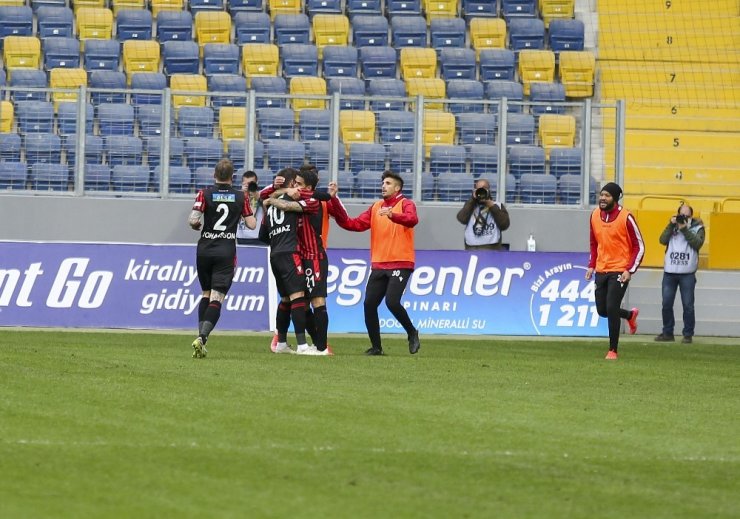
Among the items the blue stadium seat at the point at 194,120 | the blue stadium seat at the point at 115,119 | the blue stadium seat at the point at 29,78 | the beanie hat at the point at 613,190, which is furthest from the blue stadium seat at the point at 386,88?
the beanie hat at the point at 613,190

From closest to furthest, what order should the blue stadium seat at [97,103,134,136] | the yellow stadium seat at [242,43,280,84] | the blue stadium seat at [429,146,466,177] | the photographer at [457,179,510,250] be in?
the photographer at [457,179,510,250]
the blue stadium seat at [97,103,134,136]
the blue stadium seat at [429,146,466,177]
the yellow stadium seat at [242,43,280,84]

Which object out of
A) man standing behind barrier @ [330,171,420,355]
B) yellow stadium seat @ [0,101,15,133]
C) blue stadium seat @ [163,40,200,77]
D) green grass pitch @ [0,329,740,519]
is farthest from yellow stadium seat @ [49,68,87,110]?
green grass pitch @ [0,329,740,519]

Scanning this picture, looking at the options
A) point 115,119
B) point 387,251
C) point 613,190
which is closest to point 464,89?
point 115,119

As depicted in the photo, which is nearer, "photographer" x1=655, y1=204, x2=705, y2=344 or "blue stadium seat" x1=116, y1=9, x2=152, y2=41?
"photographer" x1=655, y1=204, x2=705, y2=344

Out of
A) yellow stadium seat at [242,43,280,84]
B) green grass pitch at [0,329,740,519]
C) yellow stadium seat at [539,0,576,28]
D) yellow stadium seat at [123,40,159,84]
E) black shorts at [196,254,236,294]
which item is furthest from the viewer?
yellow stadium seat at [539,0,576,28]

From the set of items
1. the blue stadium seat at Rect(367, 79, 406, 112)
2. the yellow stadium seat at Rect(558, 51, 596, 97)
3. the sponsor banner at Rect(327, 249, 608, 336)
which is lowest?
the sponsor banner at Rect(327, 249, 608, 336)

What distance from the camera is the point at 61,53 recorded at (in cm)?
2642

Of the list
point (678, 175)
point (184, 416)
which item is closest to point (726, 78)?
point (678, 175)

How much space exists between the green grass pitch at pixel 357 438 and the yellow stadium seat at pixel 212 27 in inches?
528

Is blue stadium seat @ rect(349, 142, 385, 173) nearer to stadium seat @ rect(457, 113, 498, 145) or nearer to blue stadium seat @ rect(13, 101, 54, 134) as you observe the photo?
stadium seat @ rect(457, 113, 498, 145)

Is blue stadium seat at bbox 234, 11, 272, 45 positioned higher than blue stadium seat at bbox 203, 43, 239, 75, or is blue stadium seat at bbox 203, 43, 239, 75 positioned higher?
blue stadium seat at bbox 234, 11, 272, 45

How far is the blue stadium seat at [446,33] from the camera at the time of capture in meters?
28.2

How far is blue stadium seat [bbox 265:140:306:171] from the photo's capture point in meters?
22.9

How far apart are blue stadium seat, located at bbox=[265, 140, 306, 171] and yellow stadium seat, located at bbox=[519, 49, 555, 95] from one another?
6200 mm
